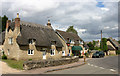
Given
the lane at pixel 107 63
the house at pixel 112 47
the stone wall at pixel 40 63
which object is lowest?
the lane at pixel 107 63

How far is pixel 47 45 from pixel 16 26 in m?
7.43

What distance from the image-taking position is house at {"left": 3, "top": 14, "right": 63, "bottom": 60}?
991 inches

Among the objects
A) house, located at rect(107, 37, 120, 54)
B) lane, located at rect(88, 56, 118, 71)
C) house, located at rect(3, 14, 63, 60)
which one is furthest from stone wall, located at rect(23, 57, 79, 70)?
house, located at rect(107, 37, 120, 54)

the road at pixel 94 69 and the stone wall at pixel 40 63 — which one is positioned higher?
the stone wall at pixel 40 63

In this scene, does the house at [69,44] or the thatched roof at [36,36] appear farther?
the house at [69,44]

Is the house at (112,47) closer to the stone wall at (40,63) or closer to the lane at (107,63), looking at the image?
the lane at (107,63)

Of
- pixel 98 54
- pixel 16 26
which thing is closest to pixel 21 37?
pixel 16 26

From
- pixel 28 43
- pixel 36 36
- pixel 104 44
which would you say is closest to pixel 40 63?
pixel 28 43

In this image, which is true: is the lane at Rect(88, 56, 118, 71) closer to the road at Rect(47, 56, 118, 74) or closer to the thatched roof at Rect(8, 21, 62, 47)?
the road at Rect(47, 56, 118, 74)

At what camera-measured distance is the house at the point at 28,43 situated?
25.2m

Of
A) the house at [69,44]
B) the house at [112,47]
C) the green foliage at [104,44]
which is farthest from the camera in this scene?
the house at [112,47]

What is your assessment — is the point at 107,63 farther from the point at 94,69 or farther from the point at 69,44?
the point at 69,44

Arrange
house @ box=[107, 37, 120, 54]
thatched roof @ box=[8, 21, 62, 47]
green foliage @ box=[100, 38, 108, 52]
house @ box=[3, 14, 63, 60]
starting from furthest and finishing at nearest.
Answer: house @ box=[107, 37, 120, 54] → green foliage @ box=[100, 38, 108, 52] → thatched roof @ box=[8, 21, 62, 47] → house @ box=[3, 14, 63, 60]

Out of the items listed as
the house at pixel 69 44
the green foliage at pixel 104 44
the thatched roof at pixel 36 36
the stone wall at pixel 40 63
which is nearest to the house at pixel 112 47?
the green foliage at pixel 104 44
